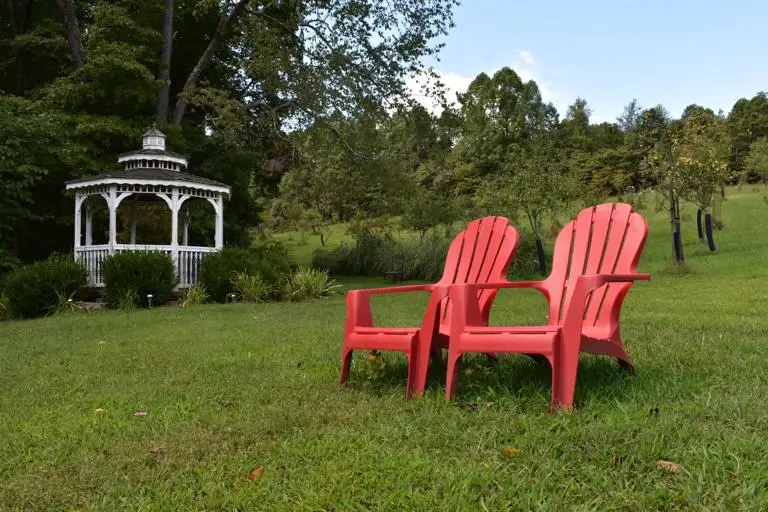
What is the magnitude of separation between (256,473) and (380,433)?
569 mm

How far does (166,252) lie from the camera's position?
11516 mm

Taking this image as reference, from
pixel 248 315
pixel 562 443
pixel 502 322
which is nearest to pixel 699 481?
pixel 562 443

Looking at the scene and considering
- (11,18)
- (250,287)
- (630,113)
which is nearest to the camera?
(250,287)

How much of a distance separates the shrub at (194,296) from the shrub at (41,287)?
183 cm

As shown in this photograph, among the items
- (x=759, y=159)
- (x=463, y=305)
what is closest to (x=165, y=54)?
(x=463, y=305)

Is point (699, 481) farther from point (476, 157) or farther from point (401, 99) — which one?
point (476, 157)

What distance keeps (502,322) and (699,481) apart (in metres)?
4.89

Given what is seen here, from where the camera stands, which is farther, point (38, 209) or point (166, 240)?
point (166, 240)

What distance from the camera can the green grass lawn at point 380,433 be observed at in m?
2.01

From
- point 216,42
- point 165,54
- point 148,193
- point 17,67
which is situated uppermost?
point 216,42

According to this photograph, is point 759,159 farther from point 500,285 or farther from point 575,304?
point 575,304

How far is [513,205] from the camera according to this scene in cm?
1619

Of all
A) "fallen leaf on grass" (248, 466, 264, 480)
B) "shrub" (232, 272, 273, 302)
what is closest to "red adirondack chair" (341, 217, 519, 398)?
"fallen leaf on grass" (248, 466, 264, 480)

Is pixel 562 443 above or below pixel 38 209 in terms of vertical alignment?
below
